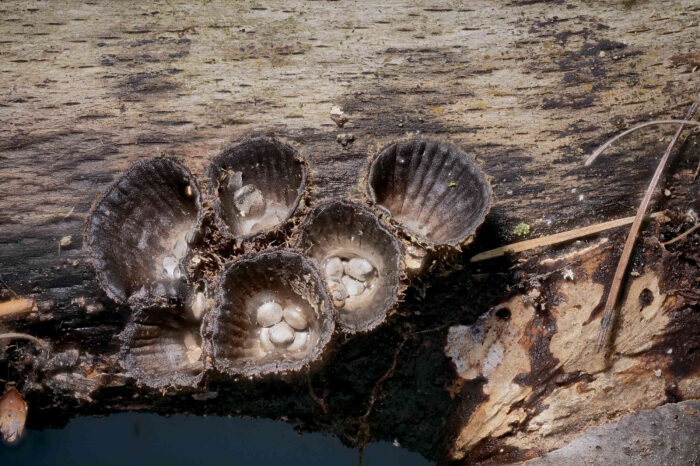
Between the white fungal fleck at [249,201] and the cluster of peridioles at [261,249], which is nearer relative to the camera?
the cluster of peridioles at [261,249]

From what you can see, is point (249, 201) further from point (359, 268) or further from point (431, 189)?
point (431, 189)

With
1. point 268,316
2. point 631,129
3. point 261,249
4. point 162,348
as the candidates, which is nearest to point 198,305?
point 162,348

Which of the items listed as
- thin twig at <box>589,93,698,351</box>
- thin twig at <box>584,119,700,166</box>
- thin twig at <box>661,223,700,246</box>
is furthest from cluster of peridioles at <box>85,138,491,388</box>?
thin twig at <box>661,223,700,246</box>

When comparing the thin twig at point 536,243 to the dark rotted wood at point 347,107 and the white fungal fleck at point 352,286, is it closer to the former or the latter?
the dark rotted wood at point 347,107

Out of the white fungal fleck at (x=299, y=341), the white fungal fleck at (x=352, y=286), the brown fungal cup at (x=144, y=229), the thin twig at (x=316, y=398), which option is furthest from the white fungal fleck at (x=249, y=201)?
the thin twig at (x=316, y=398)

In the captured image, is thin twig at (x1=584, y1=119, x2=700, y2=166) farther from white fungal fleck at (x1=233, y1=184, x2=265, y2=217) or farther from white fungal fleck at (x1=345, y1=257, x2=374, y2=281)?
white fungal fleck at (x1=233, y1=184, x2=265, y2=217)

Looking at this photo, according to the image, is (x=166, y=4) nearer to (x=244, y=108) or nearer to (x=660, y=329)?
(x=244, y=108)

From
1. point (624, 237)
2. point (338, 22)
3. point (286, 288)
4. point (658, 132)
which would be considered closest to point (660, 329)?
point (624, 237)

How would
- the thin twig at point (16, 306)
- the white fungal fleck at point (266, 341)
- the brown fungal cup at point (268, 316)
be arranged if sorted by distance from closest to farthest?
the brown fungal cup at point (268, 316) < the thin twig at point (16, 306) < the white fungal fleck at point (266, 341)
